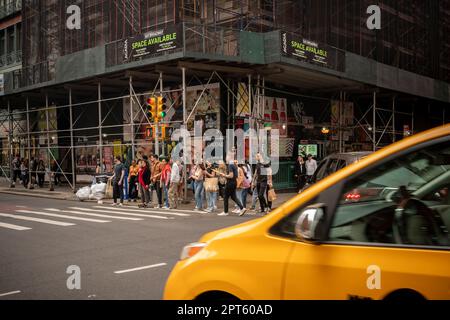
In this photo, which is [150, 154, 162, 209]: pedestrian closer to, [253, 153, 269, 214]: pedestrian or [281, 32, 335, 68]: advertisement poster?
[253, 153, 269, 214]: pedestrian

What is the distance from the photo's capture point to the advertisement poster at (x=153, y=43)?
17.6 m

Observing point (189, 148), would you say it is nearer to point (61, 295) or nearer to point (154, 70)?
point (154, 70)

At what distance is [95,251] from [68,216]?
600 cm


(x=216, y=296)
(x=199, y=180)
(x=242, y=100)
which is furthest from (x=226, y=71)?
(x=216, y=296)

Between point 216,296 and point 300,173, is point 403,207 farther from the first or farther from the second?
point 300,173

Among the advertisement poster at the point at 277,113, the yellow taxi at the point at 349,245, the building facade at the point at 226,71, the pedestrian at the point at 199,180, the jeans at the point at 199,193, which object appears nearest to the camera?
the yellow taxi at the point at 349,245

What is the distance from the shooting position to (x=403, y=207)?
2.85m

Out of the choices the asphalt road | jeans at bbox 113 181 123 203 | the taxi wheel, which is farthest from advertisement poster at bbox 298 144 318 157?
the taxi wheel

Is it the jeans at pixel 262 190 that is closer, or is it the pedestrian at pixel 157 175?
the jeans at pixel 262 190

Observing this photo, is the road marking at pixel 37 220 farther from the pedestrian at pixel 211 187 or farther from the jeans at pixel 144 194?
the pedestrian at pixel 211 187

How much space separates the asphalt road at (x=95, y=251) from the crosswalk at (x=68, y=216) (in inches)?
1.0

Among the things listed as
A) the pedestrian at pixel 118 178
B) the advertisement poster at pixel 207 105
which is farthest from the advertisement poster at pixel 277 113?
the pedestrian at pixel 118 178

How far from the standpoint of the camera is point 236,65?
19.0m

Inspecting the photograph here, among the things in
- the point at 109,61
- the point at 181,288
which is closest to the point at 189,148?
the point at 109,61
